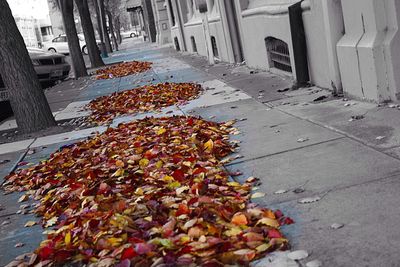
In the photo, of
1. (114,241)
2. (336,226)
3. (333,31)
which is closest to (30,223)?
(114,241)

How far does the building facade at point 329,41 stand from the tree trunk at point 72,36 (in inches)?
284

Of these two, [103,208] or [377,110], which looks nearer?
[103,208]

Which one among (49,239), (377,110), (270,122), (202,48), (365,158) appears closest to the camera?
(49,239)

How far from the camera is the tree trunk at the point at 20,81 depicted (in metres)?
9.00

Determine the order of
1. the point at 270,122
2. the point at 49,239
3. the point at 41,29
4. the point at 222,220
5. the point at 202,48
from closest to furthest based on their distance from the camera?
the point at 222,220 < the point at 49,239 < the point at 270,122 < the point at 202,48 < the point at 41,29

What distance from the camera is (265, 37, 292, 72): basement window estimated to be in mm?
10408

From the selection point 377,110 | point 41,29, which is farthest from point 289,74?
point 41,29

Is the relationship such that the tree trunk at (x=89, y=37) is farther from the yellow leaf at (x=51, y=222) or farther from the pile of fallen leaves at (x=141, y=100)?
the yellow leaf at (x=51, y=222)

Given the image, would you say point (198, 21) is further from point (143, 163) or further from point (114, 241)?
point (114, 241)

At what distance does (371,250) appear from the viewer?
9.45 ft

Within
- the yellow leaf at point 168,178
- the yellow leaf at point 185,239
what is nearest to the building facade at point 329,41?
the yellow leaf at point 168,178

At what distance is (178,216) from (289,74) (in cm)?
690

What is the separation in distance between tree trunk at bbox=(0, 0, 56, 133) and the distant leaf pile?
9.36ft

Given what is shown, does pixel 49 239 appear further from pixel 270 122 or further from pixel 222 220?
pixel 270 122
